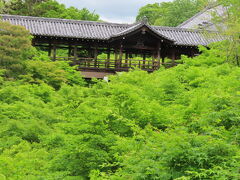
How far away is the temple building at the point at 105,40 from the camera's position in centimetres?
2503

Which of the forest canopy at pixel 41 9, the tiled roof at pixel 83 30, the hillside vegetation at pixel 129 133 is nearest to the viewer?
the hillside vegetation at pixel 129 133

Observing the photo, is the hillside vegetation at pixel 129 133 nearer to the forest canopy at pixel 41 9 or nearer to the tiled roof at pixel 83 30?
the tiled roof at pixel 83 30

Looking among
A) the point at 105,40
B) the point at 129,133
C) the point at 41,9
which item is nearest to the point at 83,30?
the point at 105,40

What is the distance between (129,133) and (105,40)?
1720cm

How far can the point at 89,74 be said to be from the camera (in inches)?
985

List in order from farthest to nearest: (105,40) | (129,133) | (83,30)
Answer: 1. (83,30)
2. (105,40)
3. (129,133)

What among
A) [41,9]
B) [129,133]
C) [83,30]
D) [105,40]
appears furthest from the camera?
[41,9]

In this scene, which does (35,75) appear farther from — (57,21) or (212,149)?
(212,149)

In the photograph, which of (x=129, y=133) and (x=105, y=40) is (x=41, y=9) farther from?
(x=129, y=133)

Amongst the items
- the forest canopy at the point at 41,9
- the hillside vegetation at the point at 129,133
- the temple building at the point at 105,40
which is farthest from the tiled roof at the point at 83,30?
the forest canopy at the point at 41,9

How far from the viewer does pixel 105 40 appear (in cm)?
2589

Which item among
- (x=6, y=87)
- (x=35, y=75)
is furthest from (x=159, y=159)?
(x=35, y=75)

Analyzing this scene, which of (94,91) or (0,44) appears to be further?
(0,44)

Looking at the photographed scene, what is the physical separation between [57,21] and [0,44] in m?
9.34
